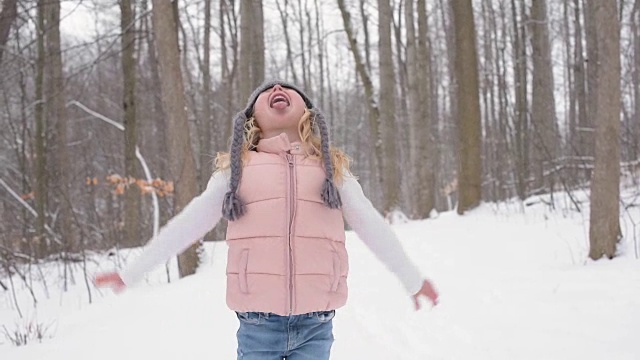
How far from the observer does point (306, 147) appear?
246cm

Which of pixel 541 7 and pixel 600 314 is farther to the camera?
pixel 541 7

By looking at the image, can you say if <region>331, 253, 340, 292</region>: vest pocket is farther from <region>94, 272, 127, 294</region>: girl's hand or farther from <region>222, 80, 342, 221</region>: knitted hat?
<region>94, 272, 127, 294</region>: girl's hand

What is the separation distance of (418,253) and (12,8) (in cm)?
565

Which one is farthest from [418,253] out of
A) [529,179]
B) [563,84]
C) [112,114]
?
[563,84]

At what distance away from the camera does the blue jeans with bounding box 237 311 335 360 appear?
231 centimetres

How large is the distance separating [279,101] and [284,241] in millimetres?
603

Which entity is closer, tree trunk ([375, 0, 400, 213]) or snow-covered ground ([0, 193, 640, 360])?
snow-covered ground ([0, 193, 640, 360])

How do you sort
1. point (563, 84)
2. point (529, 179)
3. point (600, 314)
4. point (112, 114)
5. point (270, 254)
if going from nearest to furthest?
point (270, 254) < point (600, 314) < point (529, 179) < point (112, 114) < point (563, 84)

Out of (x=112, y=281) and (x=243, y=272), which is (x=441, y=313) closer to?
(x=243, y=272)

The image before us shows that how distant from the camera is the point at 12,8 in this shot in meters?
6.53

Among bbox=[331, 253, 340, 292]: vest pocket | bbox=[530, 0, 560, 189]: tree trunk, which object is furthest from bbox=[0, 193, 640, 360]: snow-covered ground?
bbox=[530, 0, 560, 189]: tree trunk

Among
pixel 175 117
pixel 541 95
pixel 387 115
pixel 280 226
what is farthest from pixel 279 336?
pixel 541 95

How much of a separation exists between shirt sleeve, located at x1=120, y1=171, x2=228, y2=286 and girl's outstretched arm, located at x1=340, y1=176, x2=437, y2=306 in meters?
0.55

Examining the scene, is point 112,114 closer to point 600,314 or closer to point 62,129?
point 62,129
